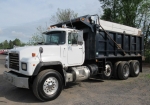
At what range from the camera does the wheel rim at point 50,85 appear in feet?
18.1

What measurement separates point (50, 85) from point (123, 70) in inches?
201

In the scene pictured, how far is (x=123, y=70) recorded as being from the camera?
30.0ft

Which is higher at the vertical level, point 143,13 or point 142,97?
point 143,13

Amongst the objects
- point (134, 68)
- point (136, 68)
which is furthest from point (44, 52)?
point (136, 68)

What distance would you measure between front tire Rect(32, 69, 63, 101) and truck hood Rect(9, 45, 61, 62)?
52 centimetres

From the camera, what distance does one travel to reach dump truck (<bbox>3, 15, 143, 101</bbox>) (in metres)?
5.41

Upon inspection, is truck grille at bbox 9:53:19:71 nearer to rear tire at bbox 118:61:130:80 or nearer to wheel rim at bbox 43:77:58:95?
wheel rim at bbox 43:77:58:95

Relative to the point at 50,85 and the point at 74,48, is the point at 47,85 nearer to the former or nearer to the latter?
the point at 50,85

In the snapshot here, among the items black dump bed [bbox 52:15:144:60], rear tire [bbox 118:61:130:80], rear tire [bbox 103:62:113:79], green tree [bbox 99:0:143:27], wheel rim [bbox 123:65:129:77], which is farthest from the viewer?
green tree [bbox 99:0:143:27]

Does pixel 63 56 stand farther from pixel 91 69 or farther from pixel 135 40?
pixel 135 40

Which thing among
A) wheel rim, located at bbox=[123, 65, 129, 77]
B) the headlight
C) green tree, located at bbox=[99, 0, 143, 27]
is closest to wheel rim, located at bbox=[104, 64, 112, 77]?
wheel rim, located at bbox=[123, 65, 129, 77]

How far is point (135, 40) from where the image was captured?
1032 cm

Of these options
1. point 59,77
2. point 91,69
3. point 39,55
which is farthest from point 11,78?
point 91,69

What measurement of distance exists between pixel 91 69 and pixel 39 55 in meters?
2.92
